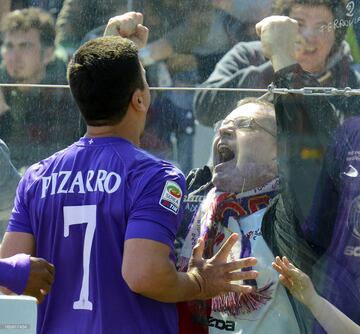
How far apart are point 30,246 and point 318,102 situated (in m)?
1.10

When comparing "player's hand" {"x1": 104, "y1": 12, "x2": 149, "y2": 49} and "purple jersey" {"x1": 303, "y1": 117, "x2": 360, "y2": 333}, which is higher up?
"player's hand" {"x1": 104, "y1": 12, "x2": 149, "y2": 49}

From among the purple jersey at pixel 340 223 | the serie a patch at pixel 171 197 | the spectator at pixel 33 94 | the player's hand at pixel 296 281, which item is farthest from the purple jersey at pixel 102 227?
the spectator at pixel 33 94

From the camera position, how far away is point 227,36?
3.50 m

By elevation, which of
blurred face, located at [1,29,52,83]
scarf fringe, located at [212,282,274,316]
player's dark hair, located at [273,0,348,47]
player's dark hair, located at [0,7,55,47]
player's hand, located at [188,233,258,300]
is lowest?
scarf fringe, located at [212,282,274,316]

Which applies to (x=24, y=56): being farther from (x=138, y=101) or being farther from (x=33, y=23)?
(x=138, y=101)

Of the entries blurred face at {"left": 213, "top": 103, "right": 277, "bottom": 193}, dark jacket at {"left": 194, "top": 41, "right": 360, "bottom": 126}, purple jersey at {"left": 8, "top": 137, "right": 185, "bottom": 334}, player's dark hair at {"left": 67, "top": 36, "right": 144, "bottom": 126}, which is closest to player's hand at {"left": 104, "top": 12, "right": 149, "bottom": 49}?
dark jacket at {"left": 194, "top": 41, "right": 360, "bottom": 126}

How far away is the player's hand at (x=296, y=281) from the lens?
2.97 m

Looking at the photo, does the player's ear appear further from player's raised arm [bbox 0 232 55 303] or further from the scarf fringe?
the scarf fringe

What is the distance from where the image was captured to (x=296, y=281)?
302 centimetres

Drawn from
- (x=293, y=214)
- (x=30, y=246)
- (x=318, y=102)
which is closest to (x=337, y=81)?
(x=318, y=102)

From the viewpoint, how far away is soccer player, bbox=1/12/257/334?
8.32 ft

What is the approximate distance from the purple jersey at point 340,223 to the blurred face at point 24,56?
128 centimetres

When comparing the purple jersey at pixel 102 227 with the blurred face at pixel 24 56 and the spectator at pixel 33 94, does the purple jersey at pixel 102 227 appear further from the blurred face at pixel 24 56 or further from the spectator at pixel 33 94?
the blurred face at pixel 24 56

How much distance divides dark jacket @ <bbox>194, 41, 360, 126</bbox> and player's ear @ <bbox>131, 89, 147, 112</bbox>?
710mm
